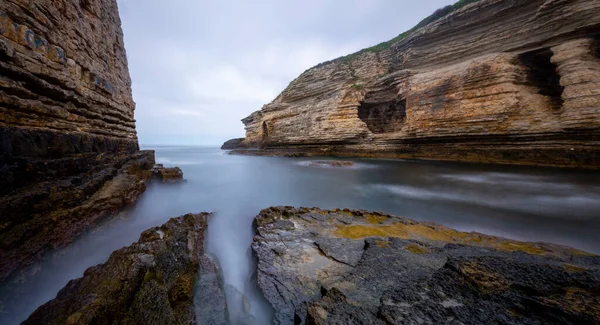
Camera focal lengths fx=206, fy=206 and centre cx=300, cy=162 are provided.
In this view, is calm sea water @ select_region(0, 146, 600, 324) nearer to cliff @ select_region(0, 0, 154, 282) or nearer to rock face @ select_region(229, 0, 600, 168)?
cliff @ select_region(0, 0, 154, 282)

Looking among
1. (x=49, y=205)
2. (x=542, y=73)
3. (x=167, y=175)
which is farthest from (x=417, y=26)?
(x=49, y=205)

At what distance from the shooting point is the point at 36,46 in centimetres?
344

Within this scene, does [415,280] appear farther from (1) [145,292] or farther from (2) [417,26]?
(2) [417,26]

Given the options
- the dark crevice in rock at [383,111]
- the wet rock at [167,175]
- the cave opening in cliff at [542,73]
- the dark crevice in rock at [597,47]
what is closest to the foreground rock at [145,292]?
the wet rock at [167,175]

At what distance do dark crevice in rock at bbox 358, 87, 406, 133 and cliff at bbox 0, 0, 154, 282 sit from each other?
16729mm

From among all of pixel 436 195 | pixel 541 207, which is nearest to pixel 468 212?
pixel 436 195

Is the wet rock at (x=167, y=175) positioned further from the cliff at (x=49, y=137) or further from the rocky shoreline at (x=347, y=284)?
the rocky shoreline at (x=347, y=284)

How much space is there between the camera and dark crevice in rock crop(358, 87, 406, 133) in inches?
663

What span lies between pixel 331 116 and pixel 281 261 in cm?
1565

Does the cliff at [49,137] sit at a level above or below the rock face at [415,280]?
above

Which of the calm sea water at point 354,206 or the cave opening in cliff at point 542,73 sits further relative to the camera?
the cave opening in cliff at point 542,73

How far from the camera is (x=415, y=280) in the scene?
1.70 metres

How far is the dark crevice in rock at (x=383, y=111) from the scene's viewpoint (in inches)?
663

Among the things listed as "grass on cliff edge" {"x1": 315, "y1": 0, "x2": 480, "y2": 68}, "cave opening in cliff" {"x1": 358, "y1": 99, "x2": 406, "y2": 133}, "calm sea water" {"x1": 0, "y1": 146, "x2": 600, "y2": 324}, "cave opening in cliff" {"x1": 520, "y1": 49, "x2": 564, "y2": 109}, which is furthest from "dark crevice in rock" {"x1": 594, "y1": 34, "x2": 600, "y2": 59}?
"cave opening in cliff" {"x1": 358, "y1": 99, "x2": 406, "y2": 133}
